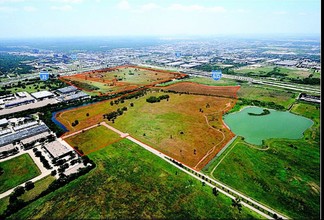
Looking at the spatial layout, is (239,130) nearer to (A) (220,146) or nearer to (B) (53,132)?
(A) (220,146)

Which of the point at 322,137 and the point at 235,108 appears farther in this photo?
the point at 235,108

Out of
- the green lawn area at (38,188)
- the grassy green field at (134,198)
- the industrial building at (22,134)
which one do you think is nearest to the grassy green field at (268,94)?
the grassy green field at (134,198)

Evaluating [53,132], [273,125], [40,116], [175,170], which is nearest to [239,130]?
[273,125]

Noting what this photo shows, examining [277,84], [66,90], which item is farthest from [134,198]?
[277,84]

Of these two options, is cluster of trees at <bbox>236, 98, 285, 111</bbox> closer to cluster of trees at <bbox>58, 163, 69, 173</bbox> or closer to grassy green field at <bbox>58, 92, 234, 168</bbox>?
grassy green field at <bbox>58, 92, 234, 168</bbox>

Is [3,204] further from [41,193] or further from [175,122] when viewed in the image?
[175,122]

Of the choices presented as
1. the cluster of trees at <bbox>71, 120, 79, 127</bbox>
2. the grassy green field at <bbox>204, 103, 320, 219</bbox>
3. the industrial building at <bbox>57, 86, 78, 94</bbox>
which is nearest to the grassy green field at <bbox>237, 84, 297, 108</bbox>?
the grassy green field at <bbox>204, 103, 320, 219</bbox>

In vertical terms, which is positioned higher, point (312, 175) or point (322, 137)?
point (322, 137)
